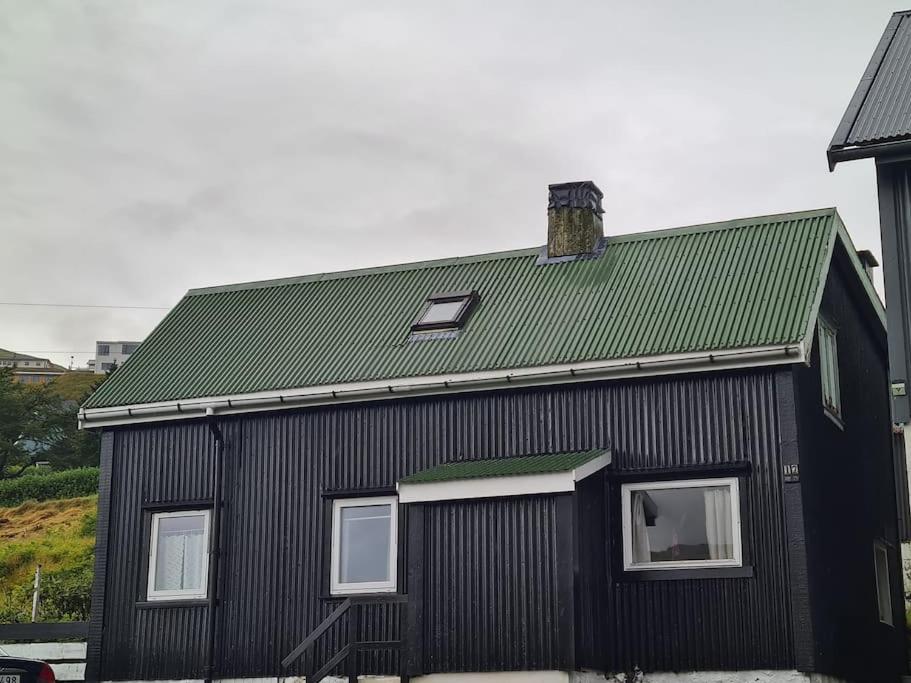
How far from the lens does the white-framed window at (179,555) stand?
21.8 m

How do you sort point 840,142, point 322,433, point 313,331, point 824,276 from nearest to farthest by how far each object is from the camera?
point 840,142 < point 824,276 < point 322,433 < point 313,331

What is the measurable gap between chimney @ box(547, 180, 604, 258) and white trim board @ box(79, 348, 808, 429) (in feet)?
12.7

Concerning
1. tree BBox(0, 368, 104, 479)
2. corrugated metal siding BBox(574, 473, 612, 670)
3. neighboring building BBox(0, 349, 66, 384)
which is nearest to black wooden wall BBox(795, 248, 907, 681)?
corrugated metal siding BBox(574, 473, 612, 670)

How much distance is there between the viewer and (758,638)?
18.0m

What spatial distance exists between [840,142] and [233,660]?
1167 cm

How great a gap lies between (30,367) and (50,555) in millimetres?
128817

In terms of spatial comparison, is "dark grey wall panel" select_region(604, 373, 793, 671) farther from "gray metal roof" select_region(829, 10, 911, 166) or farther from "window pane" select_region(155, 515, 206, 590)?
"window pane" select_region(155, 515, 206, 590)

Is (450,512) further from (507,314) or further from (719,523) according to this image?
(507,314)

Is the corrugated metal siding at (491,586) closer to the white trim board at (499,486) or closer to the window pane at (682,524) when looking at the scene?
the white trim board at (499,486)

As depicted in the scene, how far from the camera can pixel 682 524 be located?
19000 millimetres

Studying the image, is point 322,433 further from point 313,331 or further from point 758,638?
point 758,638

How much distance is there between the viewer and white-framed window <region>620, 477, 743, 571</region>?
18656mm

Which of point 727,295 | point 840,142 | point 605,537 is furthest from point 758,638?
point 840,142

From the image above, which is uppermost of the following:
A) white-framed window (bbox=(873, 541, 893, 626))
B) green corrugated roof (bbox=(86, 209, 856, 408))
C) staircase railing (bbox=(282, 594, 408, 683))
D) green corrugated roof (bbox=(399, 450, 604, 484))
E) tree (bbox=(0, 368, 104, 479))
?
tree (bbox=(0, 368, 104, 479))
